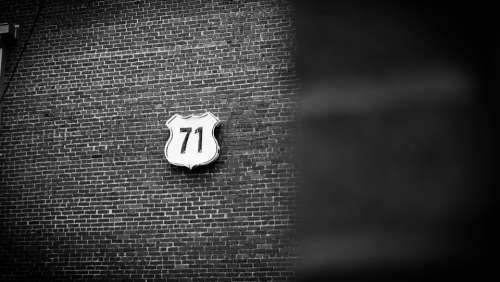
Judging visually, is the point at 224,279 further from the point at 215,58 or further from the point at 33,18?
the point at 33,18

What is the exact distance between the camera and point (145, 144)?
839cm

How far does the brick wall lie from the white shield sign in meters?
0.16

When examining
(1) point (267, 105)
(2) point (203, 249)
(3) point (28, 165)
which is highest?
(1) point (267, 105)

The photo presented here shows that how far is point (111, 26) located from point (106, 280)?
158 inches

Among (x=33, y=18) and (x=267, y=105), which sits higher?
(x=33, y=18)

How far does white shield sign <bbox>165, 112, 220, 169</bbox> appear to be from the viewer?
26.2 ft

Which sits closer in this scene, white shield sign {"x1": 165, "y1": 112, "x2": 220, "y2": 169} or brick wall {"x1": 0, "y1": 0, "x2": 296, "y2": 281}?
brick wall {"x1": 0, "y1": 0, "x2": 296, "y2": 281}

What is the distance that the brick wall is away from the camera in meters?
7.82

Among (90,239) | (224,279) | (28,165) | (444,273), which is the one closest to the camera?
(444,273)

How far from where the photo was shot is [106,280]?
802cm

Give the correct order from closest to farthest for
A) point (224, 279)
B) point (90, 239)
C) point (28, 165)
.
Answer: point (224, 279)
point (90, 239)
point (28, 165)

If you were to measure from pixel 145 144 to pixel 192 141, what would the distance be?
0.81m

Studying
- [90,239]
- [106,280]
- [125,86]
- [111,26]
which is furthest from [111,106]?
[106,280]

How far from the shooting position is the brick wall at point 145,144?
782 cm
